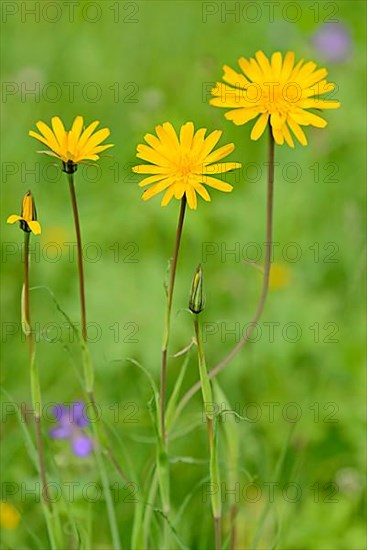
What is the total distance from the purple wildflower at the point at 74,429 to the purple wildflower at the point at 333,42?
5.35 ft

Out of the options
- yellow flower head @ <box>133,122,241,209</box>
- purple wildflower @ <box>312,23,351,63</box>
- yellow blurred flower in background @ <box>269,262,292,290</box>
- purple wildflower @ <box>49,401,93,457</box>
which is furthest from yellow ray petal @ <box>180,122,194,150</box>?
purple wildflower @ <box>312,23,351,63</box>

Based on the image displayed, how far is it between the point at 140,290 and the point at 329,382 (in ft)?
1.49

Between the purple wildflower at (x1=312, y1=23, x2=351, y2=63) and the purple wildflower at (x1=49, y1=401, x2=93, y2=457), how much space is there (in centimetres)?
163

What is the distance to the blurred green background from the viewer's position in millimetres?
1829

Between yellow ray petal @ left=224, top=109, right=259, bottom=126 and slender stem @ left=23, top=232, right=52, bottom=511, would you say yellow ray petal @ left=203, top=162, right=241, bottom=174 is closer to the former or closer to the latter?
yellow ray petal @ left=224, top=109, right=259, bottom=126

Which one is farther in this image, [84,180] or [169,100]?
[169,100]

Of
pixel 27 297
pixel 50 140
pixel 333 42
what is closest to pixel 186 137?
pixel 50 140

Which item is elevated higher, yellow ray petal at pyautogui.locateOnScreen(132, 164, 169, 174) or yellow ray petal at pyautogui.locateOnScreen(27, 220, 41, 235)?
yellow ray petal at pyautogui.locateOnScreen(132, 164, 169, 174)

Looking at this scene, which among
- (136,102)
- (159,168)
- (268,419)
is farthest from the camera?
(136,102)

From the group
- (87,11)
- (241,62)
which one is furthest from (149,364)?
(87,11)

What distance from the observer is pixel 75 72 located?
295 centimetres

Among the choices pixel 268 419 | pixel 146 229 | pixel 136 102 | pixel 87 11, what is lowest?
pixel 268 419

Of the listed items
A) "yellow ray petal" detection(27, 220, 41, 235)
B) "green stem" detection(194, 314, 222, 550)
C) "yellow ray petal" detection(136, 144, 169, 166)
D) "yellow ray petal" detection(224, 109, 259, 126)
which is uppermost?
"yellow ray petal" detection(224, 109, 259, 126)

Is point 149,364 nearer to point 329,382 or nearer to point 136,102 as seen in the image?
point 329,382
